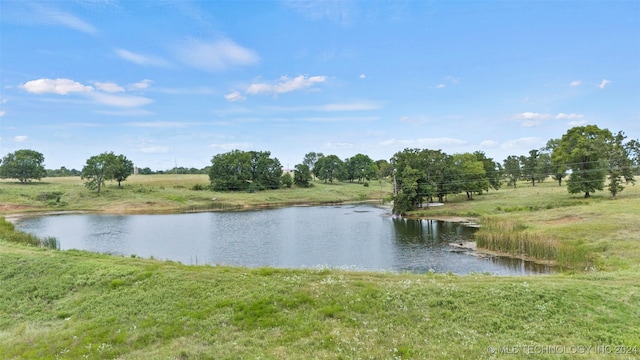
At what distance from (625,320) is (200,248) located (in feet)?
109

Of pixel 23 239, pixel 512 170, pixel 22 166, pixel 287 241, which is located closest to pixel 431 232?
pixel 287 241

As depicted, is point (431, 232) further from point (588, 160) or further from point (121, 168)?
point (121, 168)

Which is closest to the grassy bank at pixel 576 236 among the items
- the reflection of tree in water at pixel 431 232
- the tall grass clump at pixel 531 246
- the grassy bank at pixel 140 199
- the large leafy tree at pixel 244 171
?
the tall grass clump at pixel 531 246

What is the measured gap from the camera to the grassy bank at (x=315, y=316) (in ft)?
30.8

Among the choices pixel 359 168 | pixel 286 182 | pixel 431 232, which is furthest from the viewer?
pixel 359 168

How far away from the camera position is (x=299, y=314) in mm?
11594

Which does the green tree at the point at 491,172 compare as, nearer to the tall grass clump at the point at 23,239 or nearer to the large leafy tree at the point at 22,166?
the tall grass clump at the point at 23,239

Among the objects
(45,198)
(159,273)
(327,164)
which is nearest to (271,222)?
(159,273)

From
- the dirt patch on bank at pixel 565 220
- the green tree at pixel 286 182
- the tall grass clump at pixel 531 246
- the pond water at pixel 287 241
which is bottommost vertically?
the pond water at pixel 287 241

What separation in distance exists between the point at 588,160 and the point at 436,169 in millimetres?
21800

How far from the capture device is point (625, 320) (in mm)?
10016

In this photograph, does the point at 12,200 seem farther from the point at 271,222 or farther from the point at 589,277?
the point at 589,277

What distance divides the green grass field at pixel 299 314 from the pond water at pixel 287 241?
341 inches

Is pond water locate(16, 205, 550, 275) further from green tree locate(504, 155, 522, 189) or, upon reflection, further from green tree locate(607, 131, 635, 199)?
green tree locate(504, 155, 522, 189)
